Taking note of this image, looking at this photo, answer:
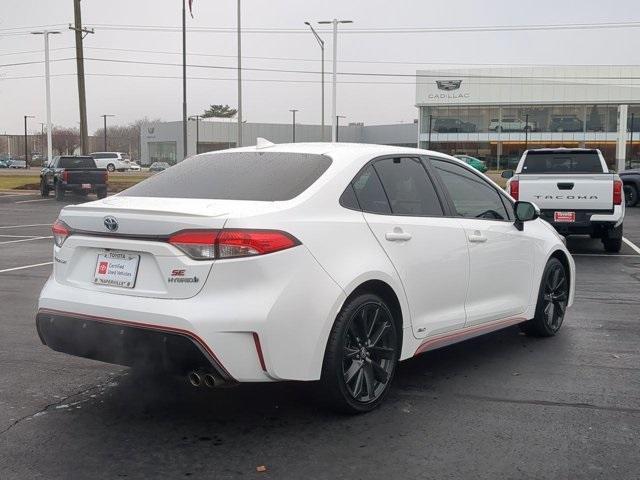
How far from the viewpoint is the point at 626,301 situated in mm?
8328

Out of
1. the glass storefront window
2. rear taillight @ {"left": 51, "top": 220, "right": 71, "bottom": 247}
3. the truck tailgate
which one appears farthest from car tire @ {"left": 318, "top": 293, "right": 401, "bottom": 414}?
the glass storefront window

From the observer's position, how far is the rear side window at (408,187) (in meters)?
4.98

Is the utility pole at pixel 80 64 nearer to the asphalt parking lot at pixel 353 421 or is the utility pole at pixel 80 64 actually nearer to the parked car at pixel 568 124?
the asphalt parking lot at pixel 353 421

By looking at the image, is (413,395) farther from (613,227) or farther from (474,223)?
(613,227)

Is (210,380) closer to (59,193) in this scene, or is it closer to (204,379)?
(204,379)

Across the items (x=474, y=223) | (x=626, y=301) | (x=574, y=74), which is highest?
(x=574, y=74)

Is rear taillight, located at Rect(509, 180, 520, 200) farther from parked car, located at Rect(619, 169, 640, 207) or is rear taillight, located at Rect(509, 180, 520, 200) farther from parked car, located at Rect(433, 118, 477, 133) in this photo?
parked car, located at Rect(433, 118, 477, 133)

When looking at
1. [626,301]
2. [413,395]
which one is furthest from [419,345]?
[626,301]

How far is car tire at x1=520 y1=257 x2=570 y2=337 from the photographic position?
6.42m

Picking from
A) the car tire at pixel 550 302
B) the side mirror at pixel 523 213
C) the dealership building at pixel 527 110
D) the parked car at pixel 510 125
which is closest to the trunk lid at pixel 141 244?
the side mirror at pixel 523 213

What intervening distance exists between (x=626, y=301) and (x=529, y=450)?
497cm

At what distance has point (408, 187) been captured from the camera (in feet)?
16.9

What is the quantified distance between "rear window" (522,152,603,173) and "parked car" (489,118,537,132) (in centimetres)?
7555

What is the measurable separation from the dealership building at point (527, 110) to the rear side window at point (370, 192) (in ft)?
264
